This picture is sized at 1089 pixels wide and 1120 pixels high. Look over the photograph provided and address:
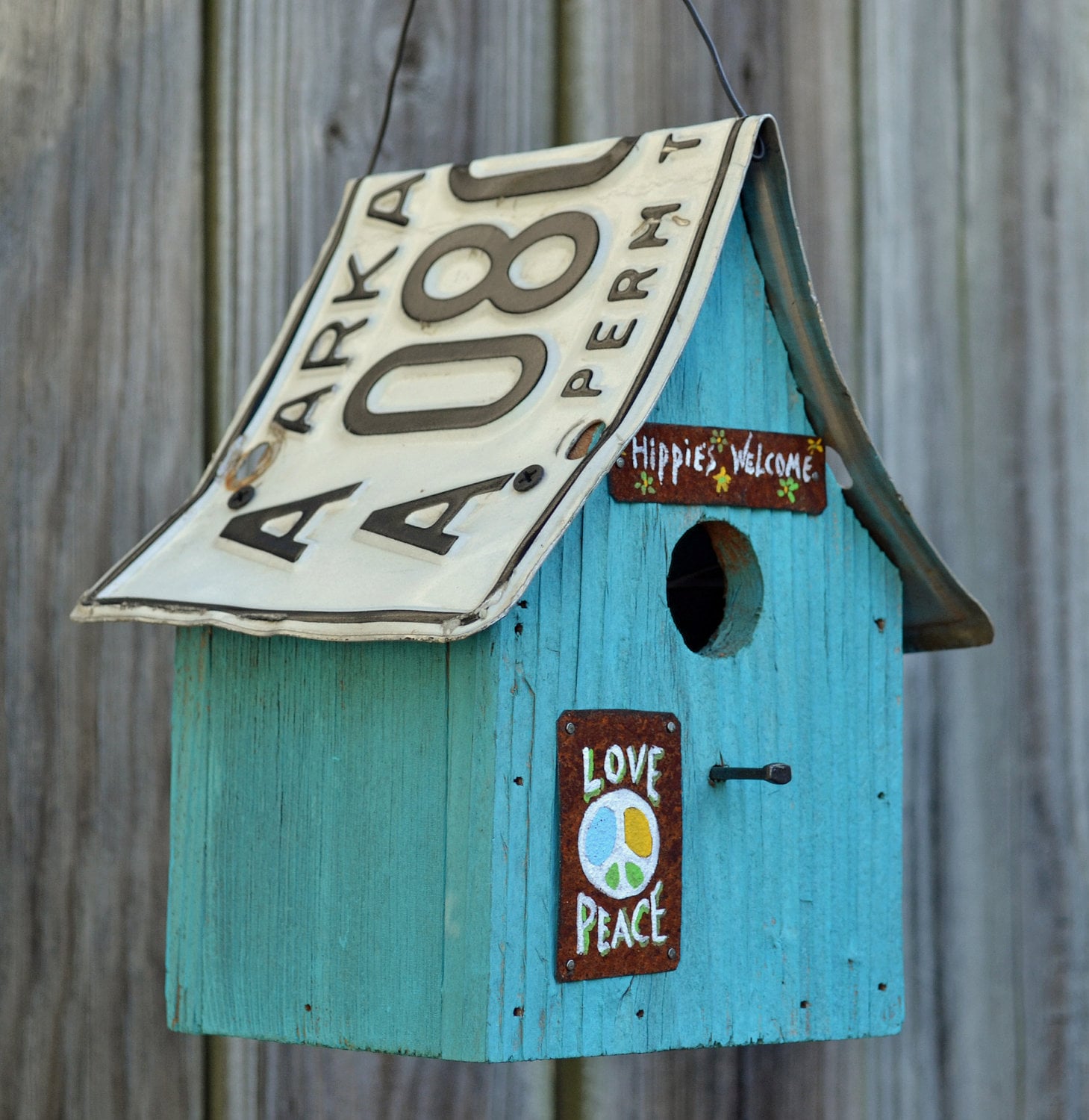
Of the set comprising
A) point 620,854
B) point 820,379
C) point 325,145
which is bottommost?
point 620,854

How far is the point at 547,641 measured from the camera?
136 cm

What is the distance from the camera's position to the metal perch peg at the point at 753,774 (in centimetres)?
141

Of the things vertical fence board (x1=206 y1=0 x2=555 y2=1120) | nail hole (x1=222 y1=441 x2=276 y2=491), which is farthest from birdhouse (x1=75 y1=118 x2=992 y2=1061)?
vertical fence board (x1=206 y1=0 x2=555 y2=1120)

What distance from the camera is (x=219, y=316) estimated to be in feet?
6.16

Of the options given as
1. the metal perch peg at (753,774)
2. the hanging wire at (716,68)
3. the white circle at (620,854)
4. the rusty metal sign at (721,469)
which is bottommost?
the white circle at (620,854)

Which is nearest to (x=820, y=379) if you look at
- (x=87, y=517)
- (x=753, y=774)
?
(x=753, y=774)

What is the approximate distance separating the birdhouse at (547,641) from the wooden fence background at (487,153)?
0.89 ft

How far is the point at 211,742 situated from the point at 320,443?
11.0 inches

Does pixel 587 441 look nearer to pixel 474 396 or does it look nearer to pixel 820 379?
pixel 474 396

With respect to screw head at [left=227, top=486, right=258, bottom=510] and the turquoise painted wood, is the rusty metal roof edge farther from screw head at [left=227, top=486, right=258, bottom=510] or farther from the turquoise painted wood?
screw head at [left=227, top=486, right=258, bottom=510]

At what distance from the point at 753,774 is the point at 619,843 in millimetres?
132

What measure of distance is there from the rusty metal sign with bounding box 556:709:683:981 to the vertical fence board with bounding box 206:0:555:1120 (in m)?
0.58

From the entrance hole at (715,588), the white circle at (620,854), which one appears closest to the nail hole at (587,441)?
the entrance hole at (715,588)

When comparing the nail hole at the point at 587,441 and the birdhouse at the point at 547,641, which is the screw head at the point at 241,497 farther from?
the nail hole at the point at 587,441
